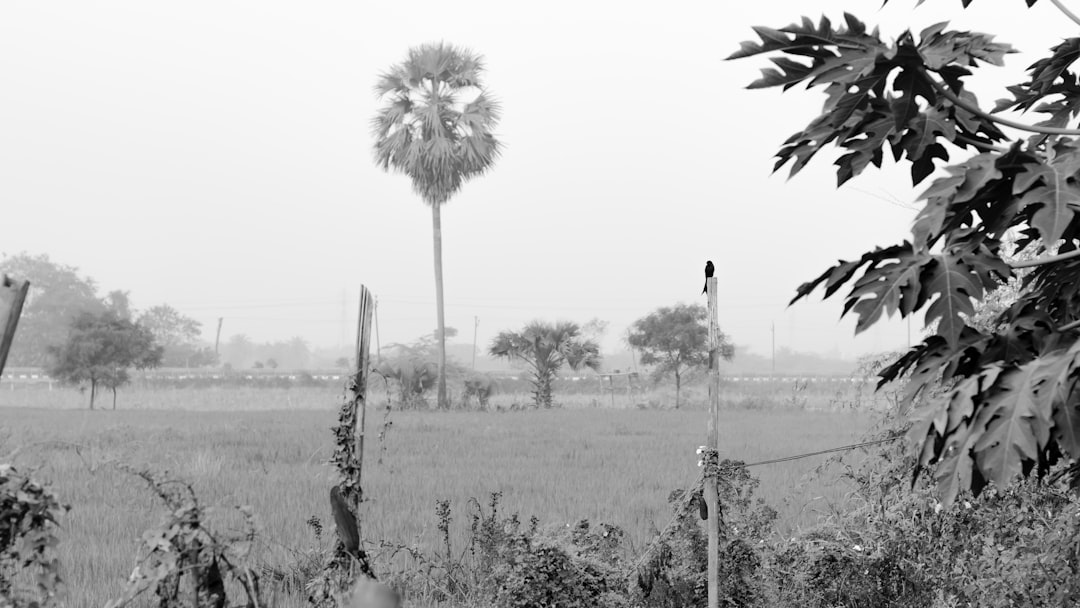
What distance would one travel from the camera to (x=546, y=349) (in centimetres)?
3144

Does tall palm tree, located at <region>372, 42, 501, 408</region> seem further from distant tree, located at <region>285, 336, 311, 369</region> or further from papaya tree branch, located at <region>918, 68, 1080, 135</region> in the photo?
distant tree, located at <region>285, 336, 311, 369</region>

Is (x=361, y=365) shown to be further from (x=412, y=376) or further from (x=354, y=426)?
(x=412, y=376)

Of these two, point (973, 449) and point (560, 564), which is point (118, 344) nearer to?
point (560, 564)

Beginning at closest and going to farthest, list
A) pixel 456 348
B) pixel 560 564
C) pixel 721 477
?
pixel 560 564, pixel 721 477, pixel 456 348

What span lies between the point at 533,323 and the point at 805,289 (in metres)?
29.7

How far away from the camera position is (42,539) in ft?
8.47

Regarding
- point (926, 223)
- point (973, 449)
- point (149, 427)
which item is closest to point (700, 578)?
point (973, 449)

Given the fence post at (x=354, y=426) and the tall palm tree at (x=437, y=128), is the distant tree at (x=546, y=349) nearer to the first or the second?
the tall palm tree at (x=437, y=128)

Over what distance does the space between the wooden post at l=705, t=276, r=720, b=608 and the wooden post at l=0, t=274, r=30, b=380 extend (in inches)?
114

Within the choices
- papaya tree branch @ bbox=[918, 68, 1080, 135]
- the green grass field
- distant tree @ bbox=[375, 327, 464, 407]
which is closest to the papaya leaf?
papaya tree branch @ bbox=[918, 68, 1080, 135]

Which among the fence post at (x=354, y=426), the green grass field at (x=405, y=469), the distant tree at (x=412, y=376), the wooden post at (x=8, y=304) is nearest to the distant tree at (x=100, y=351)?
the green grass field at (x=405, y=469)

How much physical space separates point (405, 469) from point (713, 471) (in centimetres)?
803

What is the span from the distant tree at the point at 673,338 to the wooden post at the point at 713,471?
98.5ft

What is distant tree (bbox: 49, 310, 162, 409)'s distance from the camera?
1218 inches
